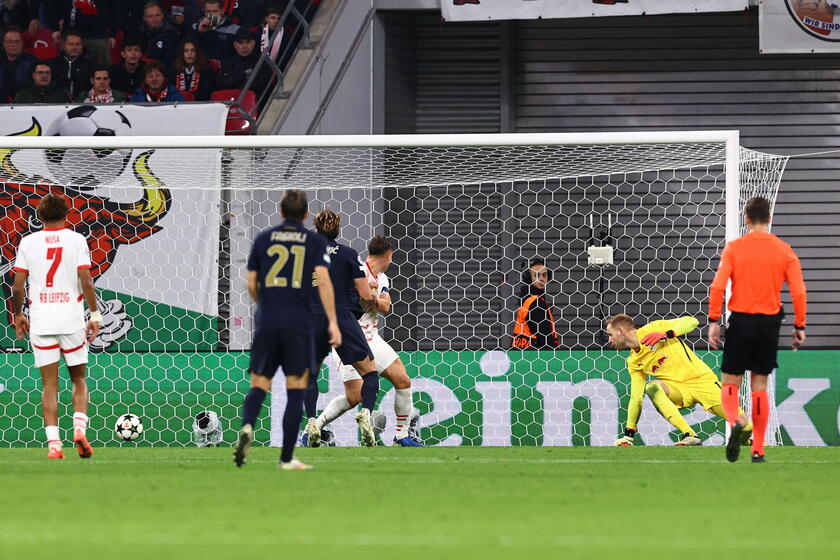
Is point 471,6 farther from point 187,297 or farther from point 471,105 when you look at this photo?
point 187,297

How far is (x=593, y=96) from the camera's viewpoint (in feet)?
62.0

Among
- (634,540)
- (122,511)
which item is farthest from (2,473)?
(634,540)

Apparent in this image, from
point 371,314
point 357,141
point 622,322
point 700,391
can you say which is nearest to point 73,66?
point 357,141

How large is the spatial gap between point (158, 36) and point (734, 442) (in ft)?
35.1

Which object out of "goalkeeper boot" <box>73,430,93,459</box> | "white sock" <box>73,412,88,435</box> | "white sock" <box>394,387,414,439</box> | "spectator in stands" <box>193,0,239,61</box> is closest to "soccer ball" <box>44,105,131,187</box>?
"spectator in stands" <box>193,0,239,61</box>

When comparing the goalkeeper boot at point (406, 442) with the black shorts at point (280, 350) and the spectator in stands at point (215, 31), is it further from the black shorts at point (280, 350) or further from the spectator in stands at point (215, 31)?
the spectator in stands at point (215, 31)

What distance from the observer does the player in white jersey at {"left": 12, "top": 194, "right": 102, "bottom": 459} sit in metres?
9.84

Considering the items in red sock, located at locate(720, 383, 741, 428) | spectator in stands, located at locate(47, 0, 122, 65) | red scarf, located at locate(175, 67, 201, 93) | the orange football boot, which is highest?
spectator in stands, located at locate(47, 0, 122, 65)

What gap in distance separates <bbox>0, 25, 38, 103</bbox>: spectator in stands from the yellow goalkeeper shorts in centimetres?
923

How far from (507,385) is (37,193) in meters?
5.47

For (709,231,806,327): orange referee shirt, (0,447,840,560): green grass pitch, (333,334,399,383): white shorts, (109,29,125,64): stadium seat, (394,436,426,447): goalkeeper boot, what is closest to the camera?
(0,447,840,560): green grass pitch

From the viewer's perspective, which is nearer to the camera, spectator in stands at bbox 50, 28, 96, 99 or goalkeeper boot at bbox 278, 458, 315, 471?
goalkeeper boot at bbox 278, 458, 315, 471

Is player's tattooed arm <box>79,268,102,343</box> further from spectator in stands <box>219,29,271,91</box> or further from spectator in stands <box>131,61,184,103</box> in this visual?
spectator in stands <box>219,29,271,91</box>

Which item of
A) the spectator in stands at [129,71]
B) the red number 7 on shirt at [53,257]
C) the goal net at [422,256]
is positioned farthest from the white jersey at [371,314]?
the spectator in stands at [129,71]
